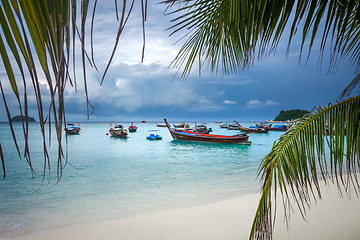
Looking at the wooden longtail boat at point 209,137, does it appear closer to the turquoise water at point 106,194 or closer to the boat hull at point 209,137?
the boat hull at point 209,137

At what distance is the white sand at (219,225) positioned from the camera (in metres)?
3.75

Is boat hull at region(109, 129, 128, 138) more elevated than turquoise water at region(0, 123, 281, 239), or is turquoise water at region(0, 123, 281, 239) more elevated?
boat hull at region(109, 129, 128, 138)

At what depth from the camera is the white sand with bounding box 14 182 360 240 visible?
375 cm

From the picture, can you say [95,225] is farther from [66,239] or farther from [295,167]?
A: [295,167]

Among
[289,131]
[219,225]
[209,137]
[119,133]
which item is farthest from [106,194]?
[119,133]

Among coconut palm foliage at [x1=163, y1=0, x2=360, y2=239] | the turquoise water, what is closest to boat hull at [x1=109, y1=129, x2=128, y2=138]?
the turquoise water

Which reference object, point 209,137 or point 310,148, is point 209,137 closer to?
point 209,137

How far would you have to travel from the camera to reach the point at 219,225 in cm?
452

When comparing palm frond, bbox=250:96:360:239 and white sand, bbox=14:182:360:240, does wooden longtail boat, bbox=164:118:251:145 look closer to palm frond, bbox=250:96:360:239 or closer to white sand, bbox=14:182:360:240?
white sand, bbox=14:182:360:240

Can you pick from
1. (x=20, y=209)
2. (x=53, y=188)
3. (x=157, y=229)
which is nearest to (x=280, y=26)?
(x=157, y=229)

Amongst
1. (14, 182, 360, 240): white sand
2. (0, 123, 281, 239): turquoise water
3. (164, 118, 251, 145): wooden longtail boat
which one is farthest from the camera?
(164, 118, 251, 145): wooden longtail boat

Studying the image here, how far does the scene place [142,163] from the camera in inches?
631

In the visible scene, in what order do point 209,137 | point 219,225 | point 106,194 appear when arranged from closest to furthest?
1. point 219,225
2. point 106,194
3. point 209,137

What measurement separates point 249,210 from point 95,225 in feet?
11.7
